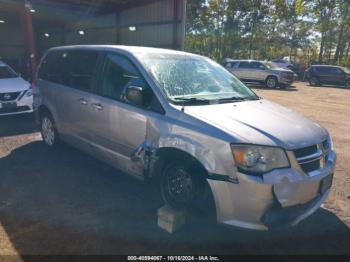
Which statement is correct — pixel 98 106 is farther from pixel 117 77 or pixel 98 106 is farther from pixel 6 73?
pixel 6 73

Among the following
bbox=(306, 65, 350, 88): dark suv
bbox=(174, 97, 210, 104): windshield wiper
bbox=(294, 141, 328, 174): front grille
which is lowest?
bbox=(306, 65, 350, 88): dark suv

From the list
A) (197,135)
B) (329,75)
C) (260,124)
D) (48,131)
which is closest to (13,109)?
(48,131)

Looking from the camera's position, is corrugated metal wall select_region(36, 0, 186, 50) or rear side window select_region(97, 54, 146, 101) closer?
rear side window select_region(97, 54, 146, 101)

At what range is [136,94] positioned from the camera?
370 cm

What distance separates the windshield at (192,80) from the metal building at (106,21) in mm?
8097

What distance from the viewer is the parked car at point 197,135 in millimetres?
3010

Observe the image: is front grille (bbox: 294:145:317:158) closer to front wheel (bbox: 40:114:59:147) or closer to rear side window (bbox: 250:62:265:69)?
front wheel (bbox: 40:114:59:147)

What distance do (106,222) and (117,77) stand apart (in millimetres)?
1811

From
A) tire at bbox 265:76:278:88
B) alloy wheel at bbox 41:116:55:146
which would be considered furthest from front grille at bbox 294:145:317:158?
tire at bbox 265:76:278:88

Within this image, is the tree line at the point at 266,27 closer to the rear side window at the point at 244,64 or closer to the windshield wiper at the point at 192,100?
the rear side window at the point at 244,64

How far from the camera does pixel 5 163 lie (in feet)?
18.0

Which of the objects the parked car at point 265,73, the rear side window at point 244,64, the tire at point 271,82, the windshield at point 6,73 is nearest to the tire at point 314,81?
the parked car at point 265,73

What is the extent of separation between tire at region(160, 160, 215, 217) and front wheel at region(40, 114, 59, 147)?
2968mm

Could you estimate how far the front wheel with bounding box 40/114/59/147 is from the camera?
5.94m
